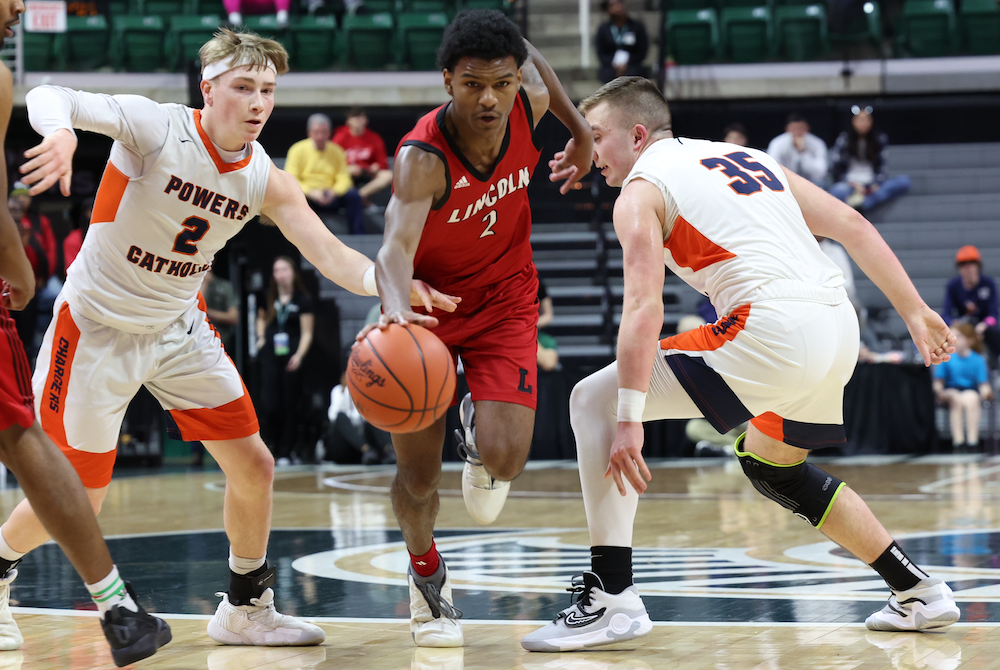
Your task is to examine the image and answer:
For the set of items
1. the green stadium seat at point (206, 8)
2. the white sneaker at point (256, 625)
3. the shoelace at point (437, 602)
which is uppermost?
Answer: the green stadium seat at point (206, 8)

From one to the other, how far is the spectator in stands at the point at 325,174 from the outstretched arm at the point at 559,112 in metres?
8.62

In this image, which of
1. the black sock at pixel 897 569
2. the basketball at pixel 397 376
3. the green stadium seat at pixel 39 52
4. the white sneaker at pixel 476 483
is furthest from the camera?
the green stadium seat at pixel 39 52

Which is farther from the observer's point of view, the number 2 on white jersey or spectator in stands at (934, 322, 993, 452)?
spectator in stands at (934, 322, 993, 452)

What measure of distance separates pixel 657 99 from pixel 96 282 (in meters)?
1.98

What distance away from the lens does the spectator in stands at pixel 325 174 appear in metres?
12.6

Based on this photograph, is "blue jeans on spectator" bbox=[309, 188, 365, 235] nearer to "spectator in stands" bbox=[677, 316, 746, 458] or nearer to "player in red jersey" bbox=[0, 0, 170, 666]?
"spectator in stands" bbox=[677, 316, 746, 458]

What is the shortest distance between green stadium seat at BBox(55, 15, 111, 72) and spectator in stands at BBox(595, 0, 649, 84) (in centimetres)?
661

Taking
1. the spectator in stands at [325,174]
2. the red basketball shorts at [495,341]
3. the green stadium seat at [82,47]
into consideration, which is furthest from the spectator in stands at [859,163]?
the red basketball shorts at [495,341]

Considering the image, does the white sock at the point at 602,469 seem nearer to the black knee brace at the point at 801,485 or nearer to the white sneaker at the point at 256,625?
the black knee brace at the point at 801,485

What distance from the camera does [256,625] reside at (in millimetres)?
3828

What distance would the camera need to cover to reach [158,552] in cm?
583

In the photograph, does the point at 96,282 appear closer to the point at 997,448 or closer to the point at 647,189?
the point at 647,189

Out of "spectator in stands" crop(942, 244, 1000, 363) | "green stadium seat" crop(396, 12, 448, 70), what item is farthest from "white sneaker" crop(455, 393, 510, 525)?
"green stadium seat" crop(396, 12, 448, 70)

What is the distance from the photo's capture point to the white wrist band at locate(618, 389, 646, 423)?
3.38 meters
